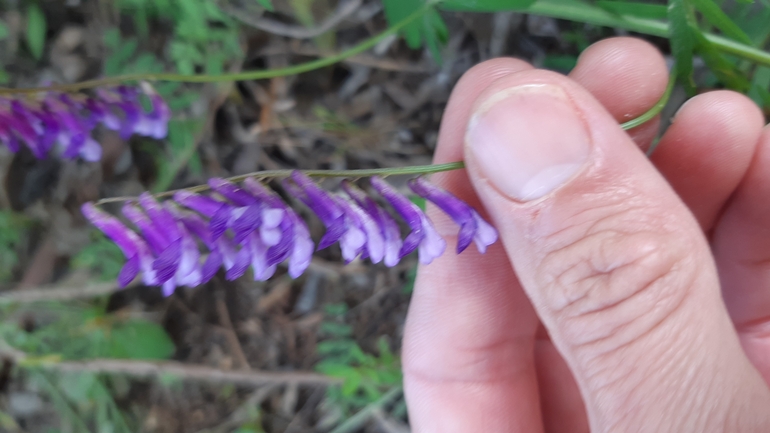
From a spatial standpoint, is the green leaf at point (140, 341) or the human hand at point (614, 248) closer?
the human hand at point (614, 248)

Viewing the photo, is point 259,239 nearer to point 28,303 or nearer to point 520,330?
point 520,330

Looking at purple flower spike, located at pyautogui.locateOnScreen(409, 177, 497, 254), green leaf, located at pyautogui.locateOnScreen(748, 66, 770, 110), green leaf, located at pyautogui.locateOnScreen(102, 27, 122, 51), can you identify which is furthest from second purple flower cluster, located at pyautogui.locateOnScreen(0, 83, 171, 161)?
green leaf, located at pyautogui.locateOnScreen(748, 66, 770, 110)

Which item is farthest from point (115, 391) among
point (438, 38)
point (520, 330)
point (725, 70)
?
point (725, 70)

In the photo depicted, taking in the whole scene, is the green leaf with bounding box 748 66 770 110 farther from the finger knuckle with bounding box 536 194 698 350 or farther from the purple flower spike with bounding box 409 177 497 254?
the purple flower spike with bounding box 409 177 497 254

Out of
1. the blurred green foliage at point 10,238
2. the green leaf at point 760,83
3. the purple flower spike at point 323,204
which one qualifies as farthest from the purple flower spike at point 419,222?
the blurred green foliage at point 10,238

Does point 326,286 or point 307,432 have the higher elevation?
point 326,286

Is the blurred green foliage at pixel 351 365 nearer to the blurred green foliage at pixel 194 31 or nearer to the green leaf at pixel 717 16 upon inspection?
the blurred green foliage at pixel 194 31
